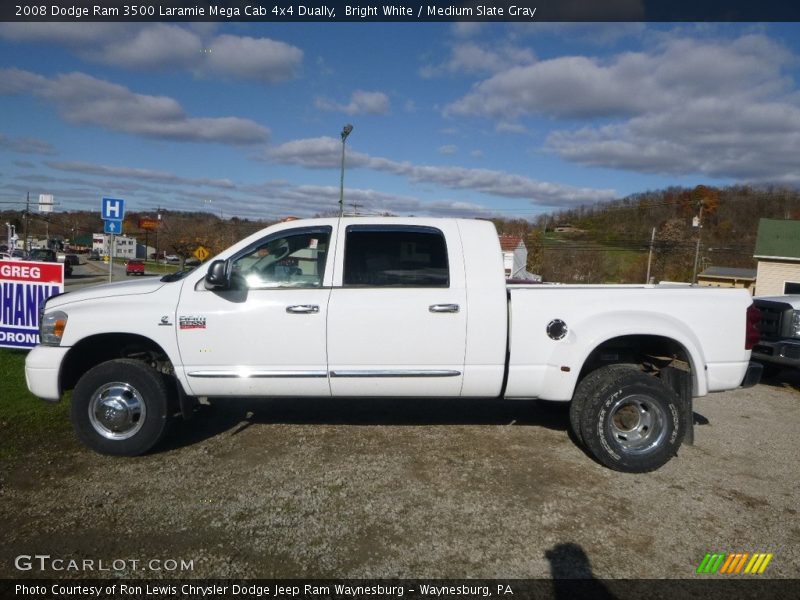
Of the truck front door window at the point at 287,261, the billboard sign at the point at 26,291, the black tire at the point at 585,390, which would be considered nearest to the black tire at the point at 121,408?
the truck front door window at the point at 287,261

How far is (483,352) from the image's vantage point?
4.47 meters

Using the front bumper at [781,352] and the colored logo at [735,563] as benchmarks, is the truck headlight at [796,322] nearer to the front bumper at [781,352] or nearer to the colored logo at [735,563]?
the front bumper at [781,352]

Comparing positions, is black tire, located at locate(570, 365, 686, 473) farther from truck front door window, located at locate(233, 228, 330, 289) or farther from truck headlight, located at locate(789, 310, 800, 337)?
truck headlight, located at locate(789, 310, 800, 337)

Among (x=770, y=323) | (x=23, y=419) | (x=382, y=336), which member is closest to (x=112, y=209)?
(x=23, y=419)

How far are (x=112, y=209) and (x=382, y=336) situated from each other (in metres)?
10.2

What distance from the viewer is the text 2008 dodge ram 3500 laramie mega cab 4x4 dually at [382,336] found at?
4.41 meters

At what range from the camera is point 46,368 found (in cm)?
447

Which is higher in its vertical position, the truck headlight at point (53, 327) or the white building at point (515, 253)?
the white building at point (515, 253)

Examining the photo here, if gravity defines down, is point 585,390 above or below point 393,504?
above

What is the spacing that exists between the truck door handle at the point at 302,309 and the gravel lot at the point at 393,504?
1.23 metres

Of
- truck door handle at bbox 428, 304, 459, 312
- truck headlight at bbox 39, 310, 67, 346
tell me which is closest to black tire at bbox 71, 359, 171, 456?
truck headlight at bbox 39, 310, 67, 346

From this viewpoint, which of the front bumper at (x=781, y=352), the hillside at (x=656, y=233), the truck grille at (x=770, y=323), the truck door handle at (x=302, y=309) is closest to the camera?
the truck door handle at (x=302, y=309)

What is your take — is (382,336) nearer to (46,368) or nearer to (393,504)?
(393,504)

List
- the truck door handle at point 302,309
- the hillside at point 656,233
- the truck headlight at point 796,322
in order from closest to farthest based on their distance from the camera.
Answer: the truck door handle at point 302,309 < the truck headlight at point 796,322 < the hillside at point 656,233
